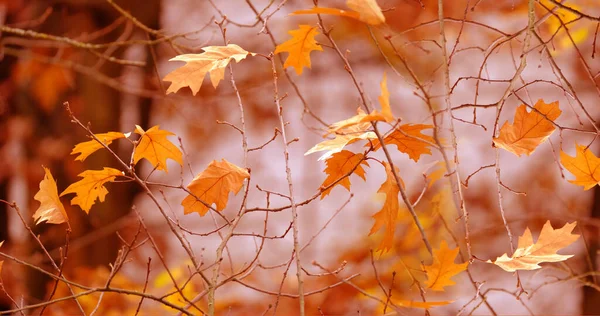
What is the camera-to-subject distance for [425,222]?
2.81m

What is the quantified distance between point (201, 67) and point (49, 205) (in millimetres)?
376

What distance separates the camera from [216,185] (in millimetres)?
998

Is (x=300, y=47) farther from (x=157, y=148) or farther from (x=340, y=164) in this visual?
(x=157, y=148)

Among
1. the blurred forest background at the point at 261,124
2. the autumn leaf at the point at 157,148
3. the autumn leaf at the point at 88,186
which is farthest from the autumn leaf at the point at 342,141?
A: the blurred forest background at the point at 261,124

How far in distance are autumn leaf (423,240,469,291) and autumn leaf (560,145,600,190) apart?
0.30m

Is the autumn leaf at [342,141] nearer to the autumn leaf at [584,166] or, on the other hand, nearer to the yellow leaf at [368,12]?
the yellow leaf at [368,12]

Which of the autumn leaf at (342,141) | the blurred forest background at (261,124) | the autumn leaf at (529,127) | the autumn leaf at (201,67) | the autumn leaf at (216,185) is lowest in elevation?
the blurred forest background at (261,124)

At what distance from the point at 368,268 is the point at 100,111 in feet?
5.94

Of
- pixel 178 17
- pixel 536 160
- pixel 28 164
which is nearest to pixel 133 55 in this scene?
pixel 178 17

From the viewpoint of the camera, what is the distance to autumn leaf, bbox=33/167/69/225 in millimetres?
1014

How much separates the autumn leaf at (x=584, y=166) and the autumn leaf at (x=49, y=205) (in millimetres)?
902

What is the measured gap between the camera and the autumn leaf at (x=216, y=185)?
99cm

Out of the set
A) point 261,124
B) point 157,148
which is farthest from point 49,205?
point 261,124

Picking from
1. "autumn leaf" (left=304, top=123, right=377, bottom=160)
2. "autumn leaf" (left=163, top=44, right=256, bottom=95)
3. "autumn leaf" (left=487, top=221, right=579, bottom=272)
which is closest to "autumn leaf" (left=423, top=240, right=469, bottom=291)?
"autumn leaf" (left=487, top=221, right=579, bottom=272)
